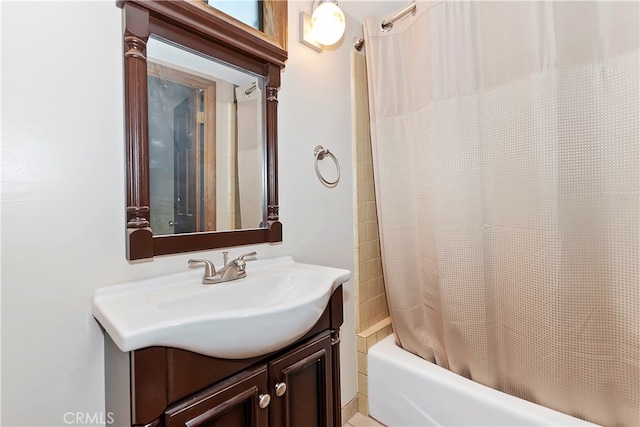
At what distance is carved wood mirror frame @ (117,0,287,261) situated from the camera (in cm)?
86

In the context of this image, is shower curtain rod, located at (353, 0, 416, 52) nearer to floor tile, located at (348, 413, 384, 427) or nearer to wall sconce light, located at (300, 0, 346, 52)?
wall sconce light, located at (300, 0, 346, 52)

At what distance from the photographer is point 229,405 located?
74cm

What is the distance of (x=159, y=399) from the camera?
2.07ft

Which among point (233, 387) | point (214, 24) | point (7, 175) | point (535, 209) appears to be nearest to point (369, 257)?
point (535, 209)

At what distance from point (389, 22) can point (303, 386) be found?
5.53 ft

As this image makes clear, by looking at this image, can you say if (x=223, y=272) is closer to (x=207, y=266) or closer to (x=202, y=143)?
(x=207, y=266)

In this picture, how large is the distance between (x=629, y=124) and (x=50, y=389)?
5.97 ft

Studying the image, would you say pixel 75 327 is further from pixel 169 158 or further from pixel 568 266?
pixel 568 266

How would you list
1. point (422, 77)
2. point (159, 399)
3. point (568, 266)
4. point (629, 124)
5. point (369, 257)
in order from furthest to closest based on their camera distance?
1. point (369, 257)
2. point (422, 77)
3. point (568, 266)
4. point (629, 124)
5. point (159, 399)

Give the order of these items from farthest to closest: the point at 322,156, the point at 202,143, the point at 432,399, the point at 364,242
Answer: the point at 364,242 < the point at 322,156 < the point at 432,399 < the point at 202,143

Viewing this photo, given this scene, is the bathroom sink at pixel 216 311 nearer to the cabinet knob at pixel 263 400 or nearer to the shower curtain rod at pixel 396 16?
the cabinet knob at pixel 263 400

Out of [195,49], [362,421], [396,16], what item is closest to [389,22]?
[396,16]

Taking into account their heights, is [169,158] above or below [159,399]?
above

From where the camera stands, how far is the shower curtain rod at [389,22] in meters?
1.43
